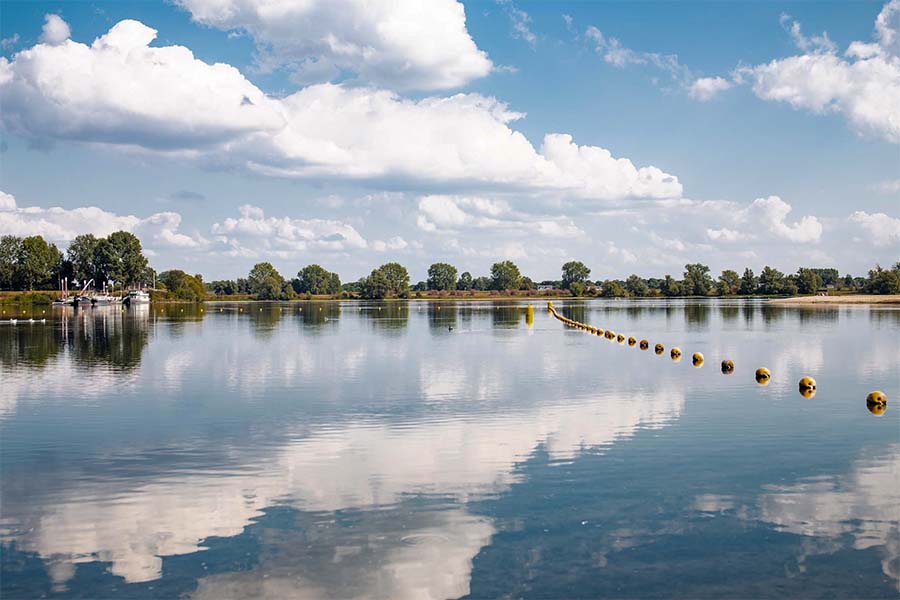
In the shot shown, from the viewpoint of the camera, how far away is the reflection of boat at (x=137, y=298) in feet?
593

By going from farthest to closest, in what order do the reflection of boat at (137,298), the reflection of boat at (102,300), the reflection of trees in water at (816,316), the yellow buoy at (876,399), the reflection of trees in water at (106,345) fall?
the reflection of boat at (137,298)
the reflection of boat at (102,300)
the reflection of trees in water at (816,316)
the reflection of trees in water at (106,345)
the yellow buoy at (876,399)

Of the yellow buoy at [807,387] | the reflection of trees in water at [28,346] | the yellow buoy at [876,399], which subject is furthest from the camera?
the reflection of trees in water at [28,346]

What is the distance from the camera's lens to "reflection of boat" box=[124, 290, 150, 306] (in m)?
181

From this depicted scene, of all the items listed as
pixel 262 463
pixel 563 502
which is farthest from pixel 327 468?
pixel 563 502

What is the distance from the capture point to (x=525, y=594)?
10.5 m

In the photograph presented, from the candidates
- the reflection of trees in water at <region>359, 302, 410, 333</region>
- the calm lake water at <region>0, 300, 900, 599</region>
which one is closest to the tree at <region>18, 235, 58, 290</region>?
the reflection of trees in water at <region>359, 302, 410, 333</region>

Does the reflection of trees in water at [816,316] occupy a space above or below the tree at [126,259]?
below

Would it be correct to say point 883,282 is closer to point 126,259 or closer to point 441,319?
point 441,319

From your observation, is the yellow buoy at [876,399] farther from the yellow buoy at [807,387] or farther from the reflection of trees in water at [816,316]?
the reflection of trees in water at [816,316]

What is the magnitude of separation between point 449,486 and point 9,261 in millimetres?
206151

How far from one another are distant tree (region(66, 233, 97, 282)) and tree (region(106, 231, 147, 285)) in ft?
20.2

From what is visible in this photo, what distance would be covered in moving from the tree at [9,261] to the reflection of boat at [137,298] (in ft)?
96.8

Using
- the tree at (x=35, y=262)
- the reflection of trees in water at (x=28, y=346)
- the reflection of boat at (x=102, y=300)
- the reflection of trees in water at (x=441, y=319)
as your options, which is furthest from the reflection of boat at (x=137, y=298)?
the reflection of trees in water at (x=28, y=346)

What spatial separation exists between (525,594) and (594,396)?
17653mm
